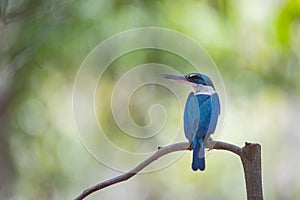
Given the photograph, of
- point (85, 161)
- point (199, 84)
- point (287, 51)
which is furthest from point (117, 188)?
point (199, 84)

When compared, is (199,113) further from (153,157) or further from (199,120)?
(153,157)

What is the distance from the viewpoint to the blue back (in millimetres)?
636

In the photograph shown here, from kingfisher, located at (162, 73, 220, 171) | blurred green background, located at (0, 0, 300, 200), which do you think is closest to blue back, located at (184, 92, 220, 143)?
kingfisher, located at (162, 73, 220, 171)

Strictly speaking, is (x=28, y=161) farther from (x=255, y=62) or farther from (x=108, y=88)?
(x=255, y=62)

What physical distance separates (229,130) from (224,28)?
0.40m

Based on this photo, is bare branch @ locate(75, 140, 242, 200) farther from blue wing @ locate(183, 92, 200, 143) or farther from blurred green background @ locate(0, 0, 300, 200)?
blurred green background @ locate(0, 0, 300, 200)

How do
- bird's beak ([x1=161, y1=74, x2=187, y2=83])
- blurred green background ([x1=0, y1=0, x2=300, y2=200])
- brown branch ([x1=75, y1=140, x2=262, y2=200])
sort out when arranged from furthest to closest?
blurred green background ([x1=0, y1=0, x2=300, y2=200]), bird's beak ([x1=161, y1=74, x2=187, y2=83]), brown branch ([x1=75, y1=140, x2=262, y2=200])

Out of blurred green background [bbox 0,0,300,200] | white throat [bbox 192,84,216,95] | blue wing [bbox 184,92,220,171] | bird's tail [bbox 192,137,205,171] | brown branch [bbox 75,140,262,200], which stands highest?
blurred green background [bbox 0,0,300,200]

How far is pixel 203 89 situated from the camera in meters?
0.69

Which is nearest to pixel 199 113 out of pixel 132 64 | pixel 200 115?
pixel 200 115

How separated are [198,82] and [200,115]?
0.15 feet

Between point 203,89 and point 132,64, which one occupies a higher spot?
point 132,64

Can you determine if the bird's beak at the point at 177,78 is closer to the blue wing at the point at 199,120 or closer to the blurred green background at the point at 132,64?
the blue wing at the point at 199,120

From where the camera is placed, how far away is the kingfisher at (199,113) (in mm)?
613
